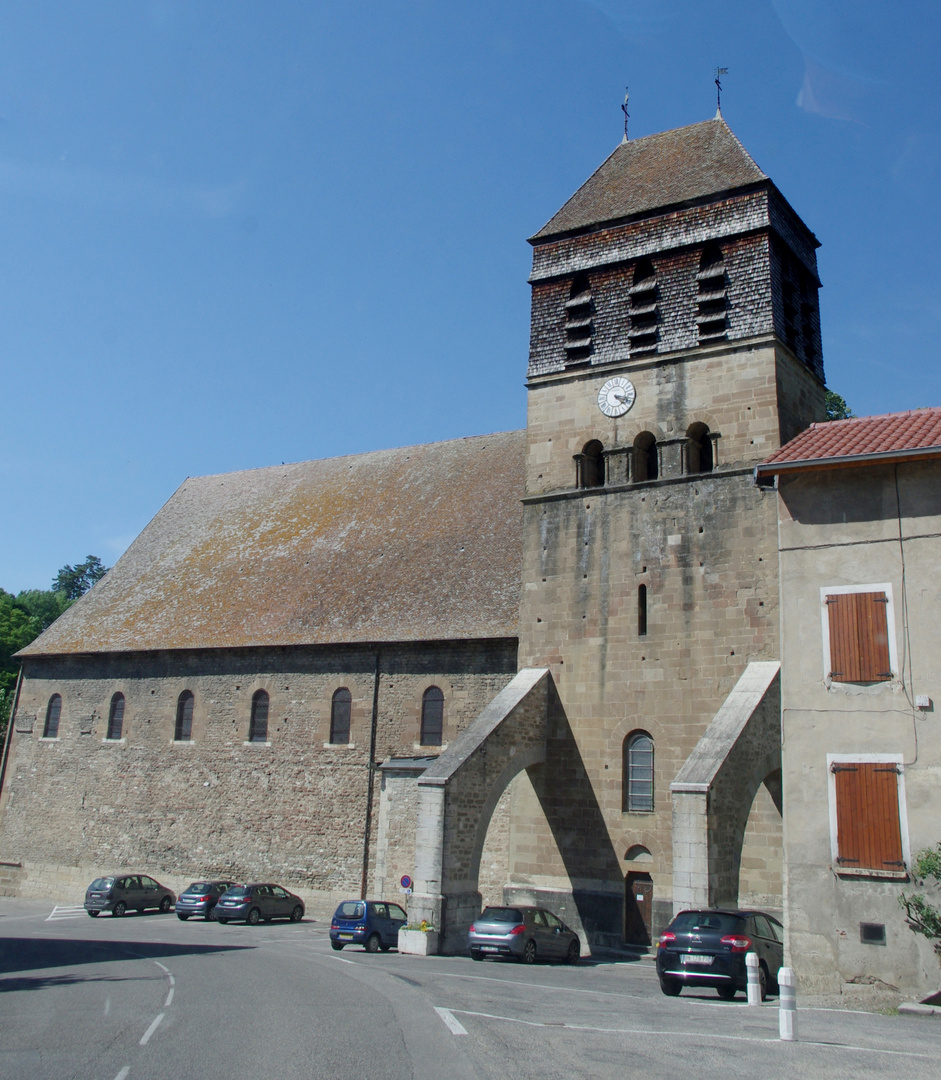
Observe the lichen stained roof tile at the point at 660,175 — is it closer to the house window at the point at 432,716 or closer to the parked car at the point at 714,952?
the house window at the point at 432,716

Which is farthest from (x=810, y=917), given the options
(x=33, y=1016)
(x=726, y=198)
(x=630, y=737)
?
(x=726, y=198)

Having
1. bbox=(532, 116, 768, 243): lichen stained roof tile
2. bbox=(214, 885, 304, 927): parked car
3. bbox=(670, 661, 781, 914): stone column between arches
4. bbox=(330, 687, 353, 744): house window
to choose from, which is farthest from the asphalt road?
bbox=(532, 116, 768, 243): lichen stained roof tile

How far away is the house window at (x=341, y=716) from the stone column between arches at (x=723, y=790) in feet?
34.9

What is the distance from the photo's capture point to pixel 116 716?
28.9m

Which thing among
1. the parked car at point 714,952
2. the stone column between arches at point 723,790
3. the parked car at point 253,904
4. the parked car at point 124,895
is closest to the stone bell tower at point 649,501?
the stone column between arches at point 723,790

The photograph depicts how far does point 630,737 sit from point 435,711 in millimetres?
5731

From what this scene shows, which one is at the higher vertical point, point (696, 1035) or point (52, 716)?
point (52, 716)

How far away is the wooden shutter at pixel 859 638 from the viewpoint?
44.7ft

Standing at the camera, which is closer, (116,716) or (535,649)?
(535,649)

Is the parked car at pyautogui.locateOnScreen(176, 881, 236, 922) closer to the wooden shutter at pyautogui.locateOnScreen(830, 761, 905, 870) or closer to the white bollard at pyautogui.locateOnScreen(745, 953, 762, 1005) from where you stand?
→ the white bollard at pyautogui.locateOnScreen(745, 953, 762, 1005)

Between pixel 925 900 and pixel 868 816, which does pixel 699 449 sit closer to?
pixel 868 816

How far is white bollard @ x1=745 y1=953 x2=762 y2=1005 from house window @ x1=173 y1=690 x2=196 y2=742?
63.9 ft

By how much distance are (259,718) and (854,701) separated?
17027 mm

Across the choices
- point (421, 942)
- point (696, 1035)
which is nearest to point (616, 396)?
point (421, 942)
